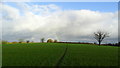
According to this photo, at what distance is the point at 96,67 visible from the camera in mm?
13984

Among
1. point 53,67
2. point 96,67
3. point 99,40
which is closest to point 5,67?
point 53,67

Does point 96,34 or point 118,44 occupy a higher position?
point 96,34

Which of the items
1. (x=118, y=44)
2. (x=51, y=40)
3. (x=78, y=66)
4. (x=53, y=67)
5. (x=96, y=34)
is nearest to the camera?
(x=53, y=67)

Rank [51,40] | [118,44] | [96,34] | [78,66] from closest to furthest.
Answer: [78,66] → [118,44] → [51,40] → [96,34]

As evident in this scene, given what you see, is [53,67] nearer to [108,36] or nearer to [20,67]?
[20,67]

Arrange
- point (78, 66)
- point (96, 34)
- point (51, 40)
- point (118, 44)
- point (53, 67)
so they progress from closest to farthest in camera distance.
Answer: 1. point (53, 67)
2. point (78, 66)
3. point (118, 44)
4. point (51, 40)
5. point (96, 34)

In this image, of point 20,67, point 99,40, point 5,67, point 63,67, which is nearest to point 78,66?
point 63,67

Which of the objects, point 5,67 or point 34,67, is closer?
point 34,67

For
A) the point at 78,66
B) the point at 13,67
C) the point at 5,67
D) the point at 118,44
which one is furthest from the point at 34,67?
the point at 118,44

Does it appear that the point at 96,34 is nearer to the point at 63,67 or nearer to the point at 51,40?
the point at 51,40

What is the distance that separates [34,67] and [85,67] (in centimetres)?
499

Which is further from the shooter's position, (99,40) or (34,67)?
(99,40)

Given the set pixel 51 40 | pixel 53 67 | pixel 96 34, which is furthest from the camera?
pixel 96 34

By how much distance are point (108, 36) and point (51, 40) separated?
43.3m
